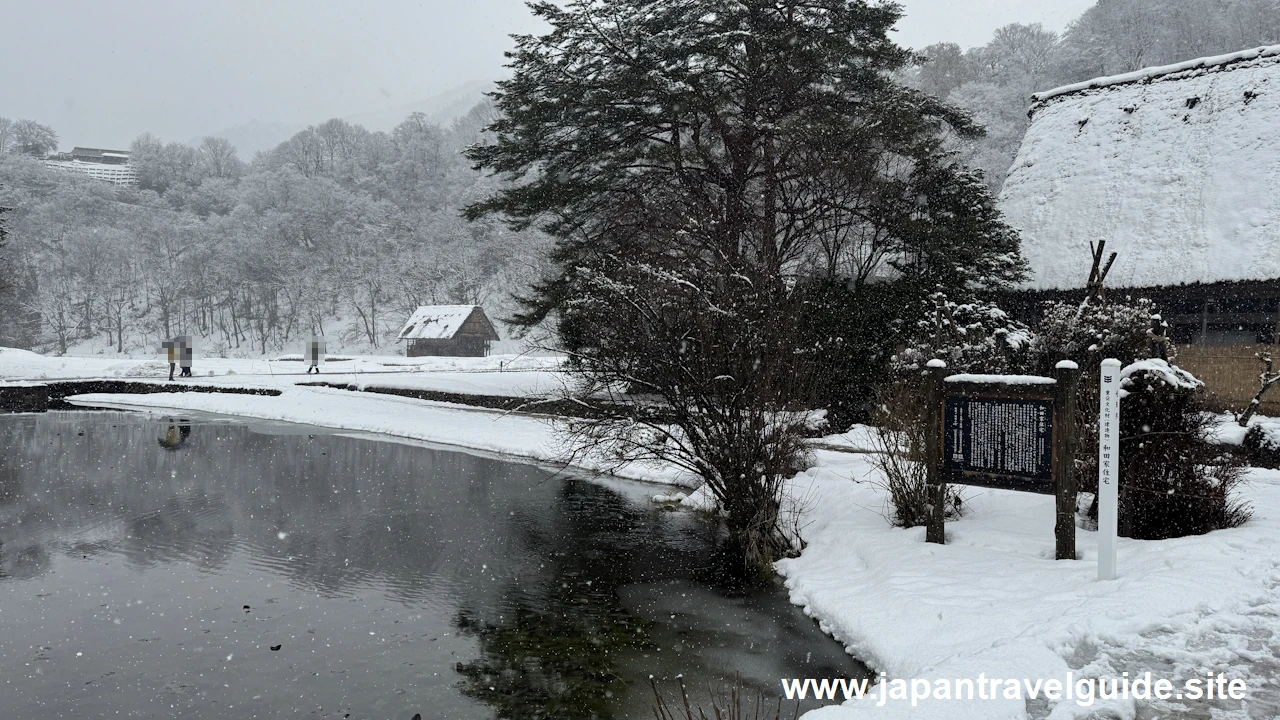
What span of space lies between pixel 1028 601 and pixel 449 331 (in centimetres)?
5303

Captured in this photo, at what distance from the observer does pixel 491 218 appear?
227 feet

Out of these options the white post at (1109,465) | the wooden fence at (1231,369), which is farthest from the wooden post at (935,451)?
the wooden fence at (1231,369)

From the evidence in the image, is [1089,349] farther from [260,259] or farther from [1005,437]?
[260,259]

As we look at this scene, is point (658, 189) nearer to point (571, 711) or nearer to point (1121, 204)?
point (1121, 204)

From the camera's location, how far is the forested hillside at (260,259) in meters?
68.6

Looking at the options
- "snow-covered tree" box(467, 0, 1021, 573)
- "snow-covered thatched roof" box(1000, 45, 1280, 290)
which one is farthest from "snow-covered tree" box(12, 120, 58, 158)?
"snow-covered thatched roof" box(1000, 45, 1280, 290)

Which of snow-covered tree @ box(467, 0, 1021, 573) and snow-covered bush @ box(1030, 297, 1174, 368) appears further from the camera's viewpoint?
snow-covered tree @ box(467, 0, 1021, 573)

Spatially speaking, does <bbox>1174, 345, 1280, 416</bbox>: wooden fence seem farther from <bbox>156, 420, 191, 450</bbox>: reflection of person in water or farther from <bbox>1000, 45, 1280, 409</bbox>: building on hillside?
<bbox>156, 420, 191, 450</bbox>: reflection of person in water

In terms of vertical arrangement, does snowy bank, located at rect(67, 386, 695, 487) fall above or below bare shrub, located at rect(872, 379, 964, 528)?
below

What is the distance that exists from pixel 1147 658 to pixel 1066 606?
0.91m

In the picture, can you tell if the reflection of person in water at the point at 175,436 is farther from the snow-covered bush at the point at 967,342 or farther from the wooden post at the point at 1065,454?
the wooden post at the point at 1065,454

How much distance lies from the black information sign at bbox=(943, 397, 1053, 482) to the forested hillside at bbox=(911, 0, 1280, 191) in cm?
3322

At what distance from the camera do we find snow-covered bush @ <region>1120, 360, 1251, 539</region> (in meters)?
7.14

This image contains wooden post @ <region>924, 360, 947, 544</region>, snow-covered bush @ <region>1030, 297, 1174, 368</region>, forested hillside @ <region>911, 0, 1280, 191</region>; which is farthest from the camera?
forested hillside @ <region>911, 0, 1280, 191</region>
